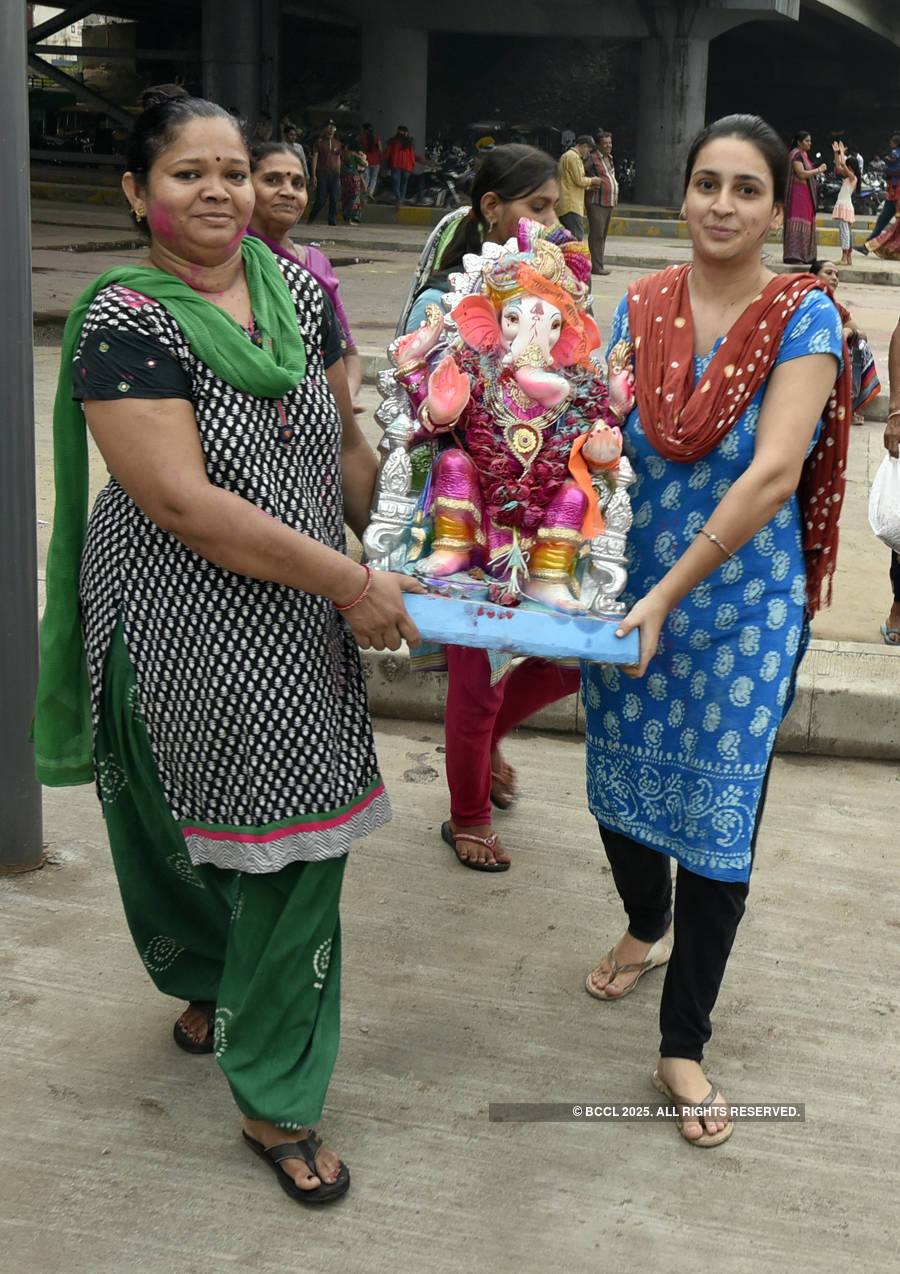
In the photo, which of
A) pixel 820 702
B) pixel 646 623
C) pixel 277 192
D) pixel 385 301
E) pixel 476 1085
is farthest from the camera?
pixel 385 301

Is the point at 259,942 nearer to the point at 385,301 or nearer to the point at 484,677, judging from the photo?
the point at 484,677

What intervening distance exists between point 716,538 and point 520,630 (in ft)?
1.24

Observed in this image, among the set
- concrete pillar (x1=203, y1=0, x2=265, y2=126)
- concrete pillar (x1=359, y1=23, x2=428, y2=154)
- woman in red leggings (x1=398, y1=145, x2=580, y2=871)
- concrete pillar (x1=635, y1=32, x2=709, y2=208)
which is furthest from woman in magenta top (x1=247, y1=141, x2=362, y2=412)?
concrete pillar (x1=359, y1=23, x2=428, y2=154)

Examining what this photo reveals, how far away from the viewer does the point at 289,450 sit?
7.80ft

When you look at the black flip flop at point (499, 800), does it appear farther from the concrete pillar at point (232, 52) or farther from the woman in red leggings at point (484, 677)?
the concrete pillar at point (232, 52)

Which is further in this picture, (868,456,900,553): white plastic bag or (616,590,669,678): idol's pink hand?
(868,456,900,553): white plastic bag

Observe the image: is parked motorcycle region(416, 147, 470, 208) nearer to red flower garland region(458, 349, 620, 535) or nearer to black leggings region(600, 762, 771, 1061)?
red flower garland region(458, 349, 620, 535)

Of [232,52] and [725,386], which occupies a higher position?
[232,52]

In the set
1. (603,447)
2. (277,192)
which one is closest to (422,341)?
(603,447)

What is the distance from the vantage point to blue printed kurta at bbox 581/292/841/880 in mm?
2621

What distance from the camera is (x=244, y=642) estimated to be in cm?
238

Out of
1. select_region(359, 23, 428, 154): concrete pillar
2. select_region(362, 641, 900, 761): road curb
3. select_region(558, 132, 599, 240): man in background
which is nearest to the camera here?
select_region(362, 641, 900, 761): road curb

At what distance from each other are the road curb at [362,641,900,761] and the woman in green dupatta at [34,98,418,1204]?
7.14ft

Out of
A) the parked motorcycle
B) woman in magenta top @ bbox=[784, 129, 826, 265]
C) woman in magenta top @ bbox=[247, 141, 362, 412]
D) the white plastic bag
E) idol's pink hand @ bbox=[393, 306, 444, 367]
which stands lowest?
the white plastic bag
